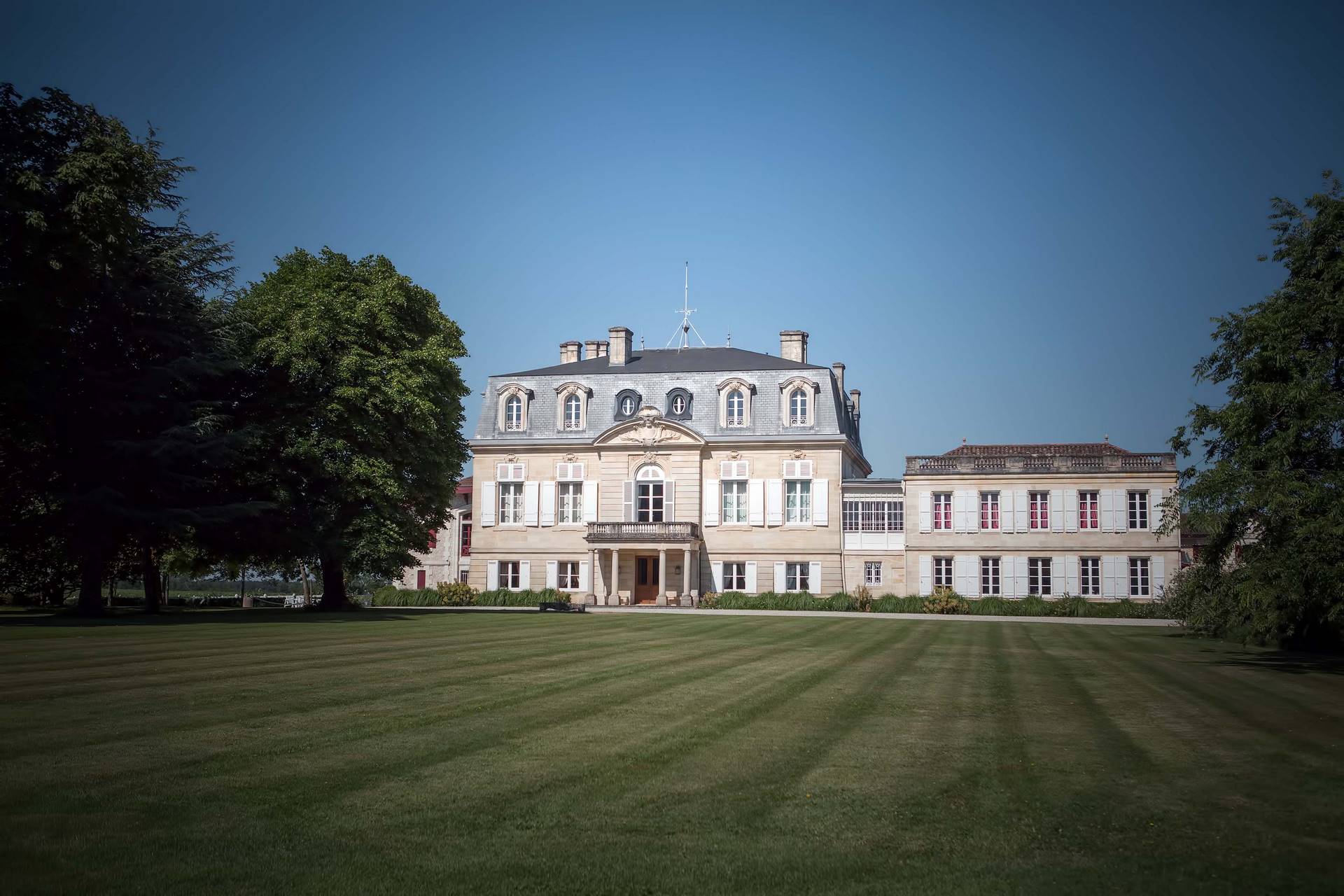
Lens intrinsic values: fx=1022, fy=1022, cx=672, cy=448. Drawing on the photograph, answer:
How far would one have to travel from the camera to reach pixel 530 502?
51719 millimetres

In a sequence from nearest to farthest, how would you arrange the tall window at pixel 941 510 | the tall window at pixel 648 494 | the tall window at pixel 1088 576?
the tall window at pixel 1088 576 → the tall window at pixel 941 510 → the tall window at pixel 648 494

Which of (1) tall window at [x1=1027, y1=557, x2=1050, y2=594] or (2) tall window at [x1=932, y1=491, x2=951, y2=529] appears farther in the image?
(2) tall window at [x1=932, y1=491, x2=951, y2=529]

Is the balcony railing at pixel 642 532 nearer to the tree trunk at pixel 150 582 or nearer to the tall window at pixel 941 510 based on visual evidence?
the tall window at pixel 941 510

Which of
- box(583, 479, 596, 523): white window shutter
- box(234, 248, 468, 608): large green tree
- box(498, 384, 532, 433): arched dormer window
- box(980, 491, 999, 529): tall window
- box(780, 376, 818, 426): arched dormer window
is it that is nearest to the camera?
box(234, 248, 468, 608): large green tree

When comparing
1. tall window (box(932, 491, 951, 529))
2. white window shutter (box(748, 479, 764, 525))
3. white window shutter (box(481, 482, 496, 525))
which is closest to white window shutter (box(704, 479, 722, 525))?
white window shutter (box(748, 479, 764, 525))

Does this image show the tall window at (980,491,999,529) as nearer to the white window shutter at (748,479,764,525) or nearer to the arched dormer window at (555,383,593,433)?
the white window shutter at (748,479,764,525)

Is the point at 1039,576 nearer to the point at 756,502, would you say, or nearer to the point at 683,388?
the point at 756,502

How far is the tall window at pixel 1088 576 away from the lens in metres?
45.0

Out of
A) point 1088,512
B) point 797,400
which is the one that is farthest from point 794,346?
point 1088,512

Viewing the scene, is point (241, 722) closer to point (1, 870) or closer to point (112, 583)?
point (1, 870)

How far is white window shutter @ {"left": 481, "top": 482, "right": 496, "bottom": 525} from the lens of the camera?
5225cm

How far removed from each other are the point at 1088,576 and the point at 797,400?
1532 centimetres

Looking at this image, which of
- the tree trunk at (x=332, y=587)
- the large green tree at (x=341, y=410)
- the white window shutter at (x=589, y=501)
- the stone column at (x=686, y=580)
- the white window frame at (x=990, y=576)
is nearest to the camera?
the large green tree at (x=341, y=410)

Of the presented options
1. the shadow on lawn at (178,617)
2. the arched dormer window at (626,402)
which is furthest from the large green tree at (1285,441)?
the arched dormer window at (626,402)
